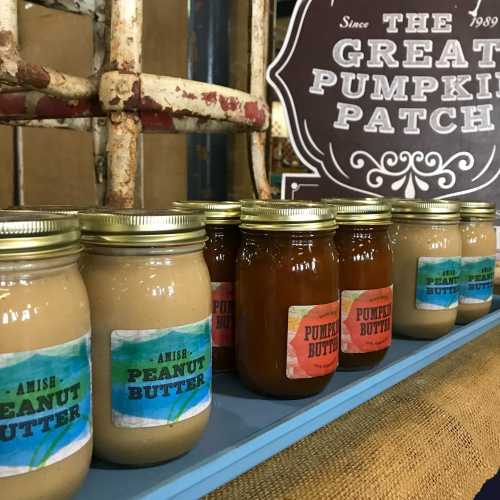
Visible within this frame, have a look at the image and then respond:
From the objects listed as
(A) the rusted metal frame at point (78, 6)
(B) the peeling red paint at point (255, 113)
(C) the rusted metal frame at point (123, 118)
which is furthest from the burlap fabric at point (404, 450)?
(A) the rusted metal frame at point (78, 6)

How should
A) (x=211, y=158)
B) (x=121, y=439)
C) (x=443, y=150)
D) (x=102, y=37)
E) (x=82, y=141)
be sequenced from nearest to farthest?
(x=121, y=439)
(x=102, y=37)
(x=443, y=150)
(x=211, y=158)
(x=82, y=141)

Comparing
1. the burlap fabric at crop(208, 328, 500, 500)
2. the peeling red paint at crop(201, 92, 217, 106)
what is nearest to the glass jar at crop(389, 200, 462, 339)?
the burlap fabric at crop(208, 328, 500, 500)

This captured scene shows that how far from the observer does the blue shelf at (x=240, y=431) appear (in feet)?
1.65

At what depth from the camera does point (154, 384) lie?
0.51m

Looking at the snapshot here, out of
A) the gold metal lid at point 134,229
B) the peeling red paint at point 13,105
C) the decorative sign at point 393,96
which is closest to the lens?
the gold metal lid at point 134,229

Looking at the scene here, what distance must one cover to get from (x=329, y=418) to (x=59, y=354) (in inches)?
14.7

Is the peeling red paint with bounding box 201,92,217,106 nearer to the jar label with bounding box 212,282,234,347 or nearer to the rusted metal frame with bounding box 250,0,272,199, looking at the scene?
the rusted metal frame with bounding box 250,0,272,199

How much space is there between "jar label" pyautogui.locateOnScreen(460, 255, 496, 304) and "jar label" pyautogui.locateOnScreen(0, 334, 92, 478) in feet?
2.58

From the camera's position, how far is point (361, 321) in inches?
31.0

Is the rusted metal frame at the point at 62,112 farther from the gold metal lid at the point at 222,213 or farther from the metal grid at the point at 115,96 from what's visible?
the gold metal lid at the point at 222,213

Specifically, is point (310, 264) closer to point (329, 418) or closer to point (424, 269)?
point (329, 418)

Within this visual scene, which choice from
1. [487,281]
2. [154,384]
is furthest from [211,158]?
[154,384]

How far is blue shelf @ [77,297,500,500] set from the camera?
0.50 metres

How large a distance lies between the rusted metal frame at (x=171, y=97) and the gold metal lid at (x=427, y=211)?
39cm
